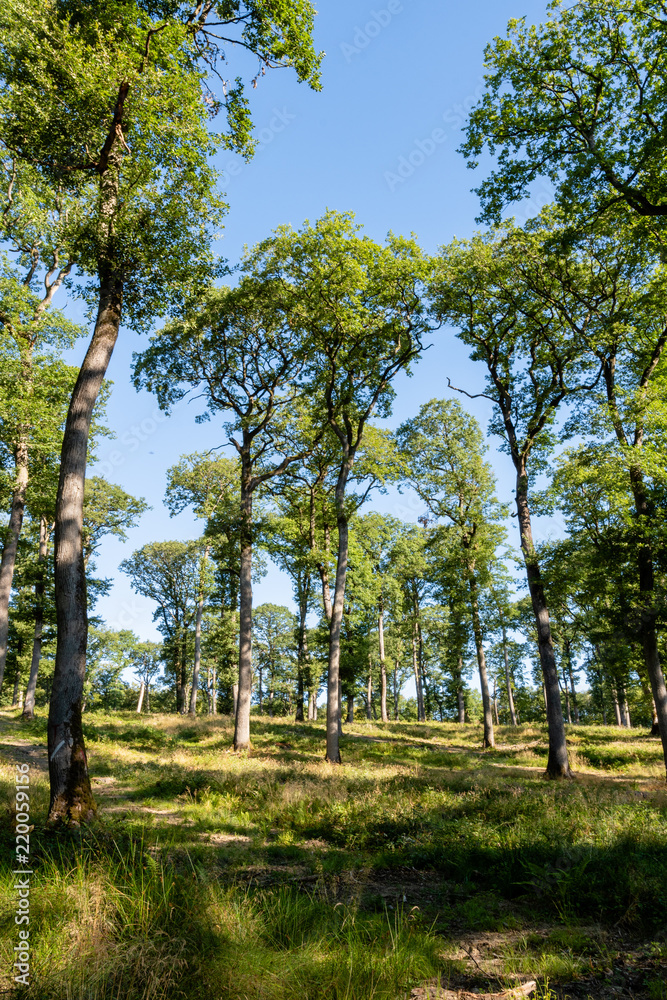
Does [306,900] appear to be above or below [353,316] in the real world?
below

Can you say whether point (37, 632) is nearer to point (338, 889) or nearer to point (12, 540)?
point (12, 540)

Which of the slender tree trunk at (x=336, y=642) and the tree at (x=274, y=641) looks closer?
the slender tree trunk at (x=336, y=642)

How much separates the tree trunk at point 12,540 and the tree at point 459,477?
53.9ft

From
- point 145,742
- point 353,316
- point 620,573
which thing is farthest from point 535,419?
point 145,742

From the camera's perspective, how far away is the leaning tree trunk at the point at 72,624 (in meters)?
6.84

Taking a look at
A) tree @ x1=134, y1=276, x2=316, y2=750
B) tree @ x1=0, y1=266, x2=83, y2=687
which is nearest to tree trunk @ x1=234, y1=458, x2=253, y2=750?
tree @ x1=134, y1=276, x2=316, y2=750

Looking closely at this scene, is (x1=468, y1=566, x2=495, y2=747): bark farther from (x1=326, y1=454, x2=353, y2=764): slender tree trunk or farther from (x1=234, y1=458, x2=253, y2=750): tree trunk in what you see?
(x1=234, y1=458, x2=253, y2=750): tree trunk

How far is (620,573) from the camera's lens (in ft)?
50.6

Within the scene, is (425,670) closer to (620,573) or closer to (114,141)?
(620,573)

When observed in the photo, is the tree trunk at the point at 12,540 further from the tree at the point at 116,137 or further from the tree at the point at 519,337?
the tree at the point at 519,337

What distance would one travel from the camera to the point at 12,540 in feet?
55.8

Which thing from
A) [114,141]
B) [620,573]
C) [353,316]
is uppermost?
[353,316]

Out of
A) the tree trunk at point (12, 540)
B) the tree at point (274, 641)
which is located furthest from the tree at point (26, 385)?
the tree at point (274, 641)

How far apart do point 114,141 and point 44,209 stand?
9.34m
